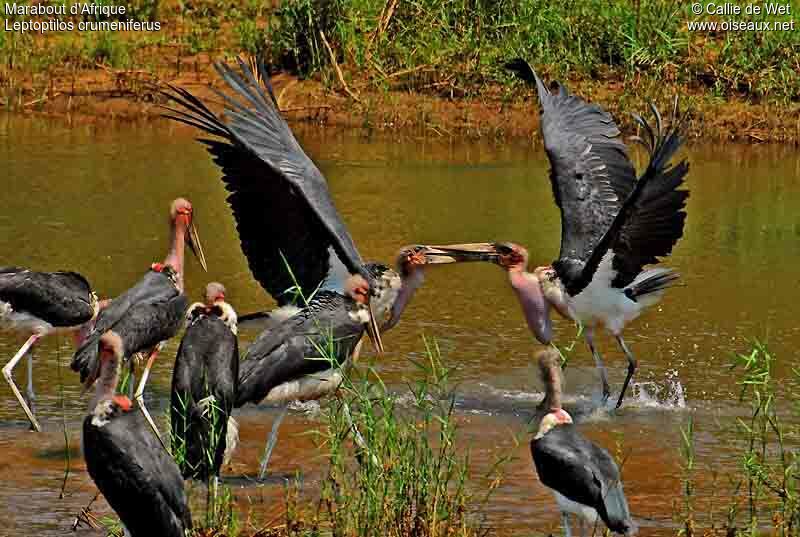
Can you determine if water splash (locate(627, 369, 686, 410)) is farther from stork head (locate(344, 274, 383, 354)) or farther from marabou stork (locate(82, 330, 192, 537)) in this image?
marabou stork (locate(82, 330, 192, 537))

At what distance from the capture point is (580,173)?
7.68 metres

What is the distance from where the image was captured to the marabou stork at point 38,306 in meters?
6.38

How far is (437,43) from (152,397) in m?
6.96

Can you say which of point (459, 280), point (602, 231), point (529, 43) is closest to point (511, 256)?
point (602, 231)

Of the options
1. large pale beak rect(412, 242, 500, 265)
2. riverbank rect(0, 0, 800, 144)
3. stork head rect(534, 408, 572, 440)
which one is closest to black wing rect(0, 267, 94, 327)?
large pale beak rect(412, 242, 500, 265)

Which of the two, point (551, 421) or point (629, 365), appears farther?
point (629, 365)

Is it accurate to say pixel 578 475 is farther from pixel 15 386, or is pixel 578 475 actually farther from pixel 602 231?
pixel 602 231

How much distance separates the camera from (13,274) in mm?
6430

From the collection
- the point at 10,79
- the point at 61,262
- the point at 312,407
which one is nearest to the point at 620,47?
the point at 10,79

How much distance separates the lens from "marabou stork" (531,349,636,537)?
4.63 meters

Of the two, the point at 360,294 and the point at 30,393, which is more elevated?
the point at 360,294

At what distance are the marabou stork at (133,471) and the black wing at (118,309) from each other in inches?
52.8

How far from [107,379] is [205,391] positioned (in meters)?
0.78

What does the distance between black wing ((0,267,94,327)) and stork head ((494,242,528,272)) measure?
177cm
